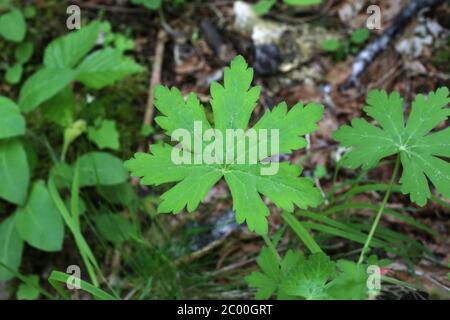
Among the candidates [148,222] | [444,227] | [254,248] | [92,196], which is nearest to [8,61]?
[92,196]

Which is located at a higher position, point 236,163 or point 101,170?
point 236,163

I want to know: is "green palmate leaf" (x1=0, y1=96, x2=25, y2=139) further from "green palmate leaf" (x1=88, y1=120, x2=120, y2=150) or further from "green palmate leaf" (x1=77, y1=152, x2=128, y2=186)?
"green palmate leaf" (x1=88, y1=120, x2=120, y2=150)

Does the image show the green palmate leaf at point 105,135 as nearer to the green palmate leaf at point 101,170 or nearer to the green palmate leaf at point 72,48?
the green palmate leaf at point 101,170

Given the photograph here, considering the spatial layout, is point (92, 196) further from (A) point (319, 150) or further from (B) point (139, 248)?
(A) point (319, 150)

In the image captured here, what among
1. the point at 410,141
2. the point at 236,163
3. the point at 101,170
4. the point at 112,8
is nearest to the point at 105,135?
the point at 101,170

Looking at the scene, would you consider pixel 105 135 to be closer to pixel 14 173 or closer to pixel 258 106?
pixel 14 173

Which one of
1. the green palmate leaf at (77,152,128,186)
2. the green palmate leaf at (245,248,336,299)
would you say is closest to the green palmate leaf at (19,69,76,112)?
the green palmate leaf at (77,152,128,186)
